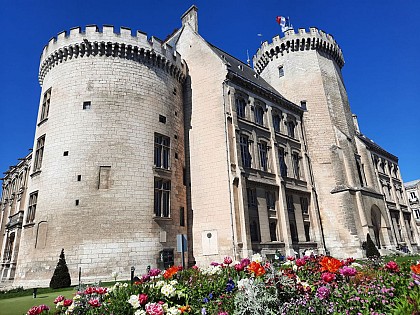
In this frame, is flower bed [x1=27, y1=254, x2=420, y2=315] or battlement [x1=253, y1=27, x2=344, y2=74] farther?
battlement [x1=253, y1=27, x2=344, y2=74]

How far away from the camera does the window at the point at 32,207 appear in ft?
72.2

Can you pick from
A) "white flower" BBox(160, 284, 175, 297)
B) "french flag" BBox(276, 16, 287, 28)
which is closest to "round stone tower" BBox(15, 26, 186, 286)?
"white flower" BBox(160, 284, 175, 297)

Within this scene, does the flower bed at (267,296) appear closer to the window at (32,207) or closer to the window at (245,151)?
the window at (32,207)

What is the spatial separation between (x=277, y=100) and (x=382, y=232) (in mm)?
19051

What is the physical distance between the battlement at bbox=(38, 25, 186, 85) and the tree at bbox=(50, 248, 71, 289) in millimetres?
15886

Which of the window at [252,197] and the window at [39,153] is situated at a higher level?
the window at [39,153]

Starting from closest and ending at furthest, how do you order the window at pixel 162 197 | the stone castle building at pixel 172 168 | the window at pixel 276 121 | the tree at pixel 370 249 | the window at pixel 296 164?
the stone castle building at pixel 172 168 → the window at pixel 162 197 → the tree at pixel 370 249 → the window at pixel 296 164 → the window at pixel 276 121

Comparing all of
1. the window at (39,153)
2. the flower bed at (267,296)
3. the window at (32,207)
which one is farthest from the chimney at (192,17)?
the flower bed at (267,296)

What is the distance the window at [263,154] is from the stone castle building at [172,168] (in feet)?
0.37

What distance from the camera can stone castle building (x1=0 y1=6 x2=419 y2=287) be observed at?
2006 centimetres

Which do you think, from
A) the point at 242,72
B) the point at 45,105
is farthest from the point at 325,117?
the point at 45,105

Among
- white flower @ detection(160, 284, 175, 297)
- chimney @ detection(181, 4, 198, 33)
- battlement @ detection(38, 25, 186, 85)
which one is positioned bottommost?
white flower @ detection(160, 284, 175, 297)

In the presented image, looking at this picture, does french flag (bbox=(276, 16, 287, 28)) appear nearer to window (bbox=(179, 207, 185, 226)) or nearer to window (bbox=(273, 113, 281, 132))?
window (bbox=(273, 113, 281, 132))

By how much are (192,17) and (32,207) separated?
80.8ft
